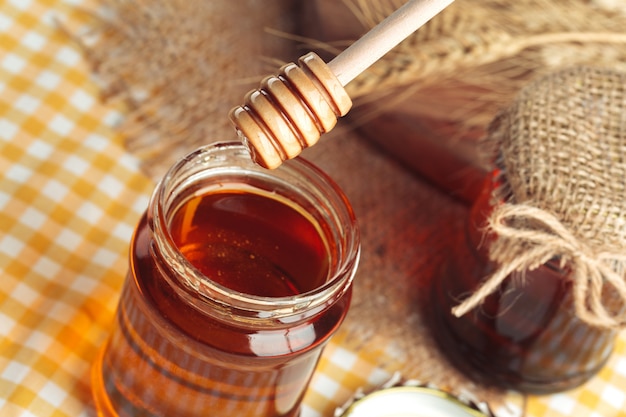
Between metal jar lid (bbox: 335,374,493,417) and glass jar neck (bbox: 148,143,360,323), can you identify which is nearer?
glass jar neck (bbox: 148,143,360,323)

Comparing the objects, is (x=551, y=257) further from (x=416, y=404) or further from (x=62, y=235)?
(x=62, y=235)

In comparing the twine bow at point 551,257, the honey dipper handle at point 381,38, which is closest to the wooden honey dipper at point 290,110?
the honey dipper handle at point 381,38

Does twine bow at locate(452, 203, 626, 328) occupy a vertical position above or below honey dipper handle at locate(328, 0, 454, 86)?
below

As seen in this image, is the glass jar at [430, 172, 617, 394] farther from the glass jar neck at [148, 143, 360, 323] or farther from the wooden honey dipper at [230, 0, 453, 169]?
the wooden honey dipper at [230, 0, 453, 169]

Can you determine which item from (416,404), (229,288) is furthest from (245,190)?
(416,404)

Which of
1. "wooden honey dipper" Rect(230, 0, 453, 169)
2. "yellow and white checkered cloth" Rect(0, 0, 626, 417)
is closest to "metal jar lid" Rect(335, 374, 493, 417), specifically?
"yellow and white checkered cloth" Rect(0, 0, 626, 417)

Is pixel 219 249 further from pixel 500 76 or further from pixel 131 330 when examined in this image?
pixel 500 76
